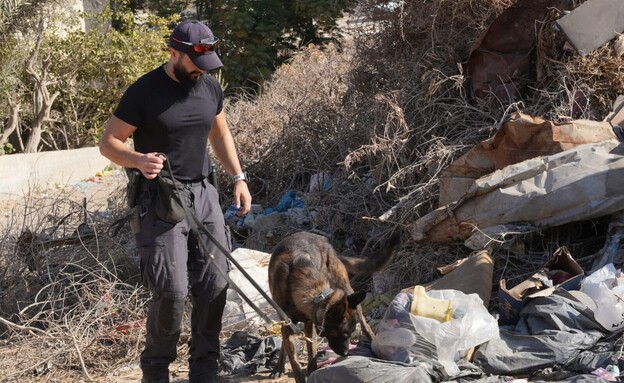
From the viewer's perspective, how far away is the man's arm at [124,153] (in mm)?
4410

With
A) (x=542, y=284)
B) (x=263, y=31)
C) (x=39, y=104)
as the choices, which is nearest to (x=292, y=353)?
(x=542, y=284)

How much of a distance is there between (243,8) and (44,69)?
4.21 m

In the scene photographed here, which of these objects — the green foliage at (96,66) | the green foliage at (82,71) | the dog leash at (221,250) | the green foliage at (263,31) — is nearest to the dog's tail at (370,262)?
the dog leash at (221,250)

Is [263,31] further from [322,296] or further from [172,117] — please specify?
[172,117]

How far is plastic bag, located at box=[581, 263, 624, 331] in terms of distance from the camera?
5.12 metres

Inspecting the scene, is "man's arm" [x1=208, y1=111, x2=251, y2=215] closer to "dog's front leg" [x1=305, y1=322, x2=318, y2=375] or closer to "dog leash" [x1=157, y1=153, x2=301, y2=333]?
"dog leash" [x1=157, y1=153, x2=301, y2=333]

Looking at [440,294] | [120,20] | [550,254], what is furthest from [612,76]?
[120,20]

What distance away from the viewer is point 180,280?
4711 millimetres

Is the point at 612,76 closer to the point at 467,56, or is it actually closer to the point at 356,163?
the point at 467,56

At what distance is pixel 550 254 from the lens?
20.4 feet

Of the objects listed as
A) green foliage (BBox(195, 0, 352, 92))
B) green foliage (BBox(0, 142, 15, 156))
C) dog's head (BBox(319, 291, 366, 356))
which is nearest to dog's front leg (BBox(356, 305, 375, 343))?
dog's head (BBox(319, 291, 366, 356))

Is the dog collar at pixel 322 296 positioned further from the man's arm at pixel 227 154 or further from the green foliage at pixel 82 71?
the green foliage at pixel 82 71

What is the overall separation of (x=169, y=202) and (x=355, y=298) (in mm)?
1325

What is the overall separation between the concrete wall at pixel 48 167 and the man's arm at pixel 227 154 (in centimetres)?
813
